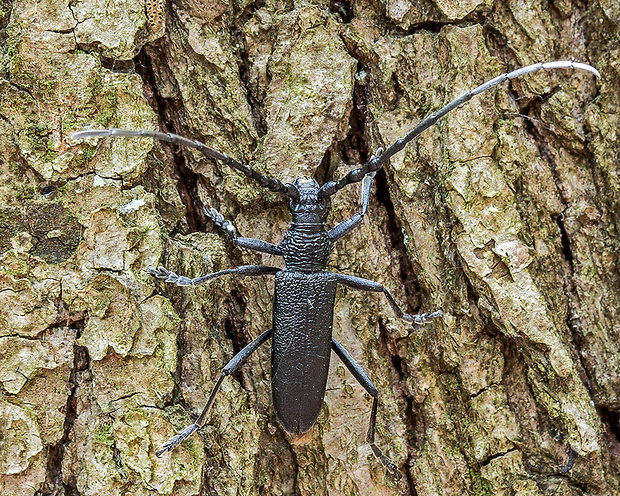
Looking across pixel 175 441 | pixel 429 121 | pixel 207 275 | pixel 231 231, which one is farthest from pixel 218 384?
pixel 429 121

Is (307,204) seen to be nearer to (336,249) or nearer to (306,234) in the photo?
(306,234)

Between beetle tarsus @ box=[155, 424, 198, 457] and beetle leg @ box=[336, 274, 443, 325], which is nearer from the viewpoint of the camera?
beetle tarsus @ box=[155, 424, 198, 457]

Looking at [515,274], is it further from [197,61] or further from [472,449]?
[197,61]

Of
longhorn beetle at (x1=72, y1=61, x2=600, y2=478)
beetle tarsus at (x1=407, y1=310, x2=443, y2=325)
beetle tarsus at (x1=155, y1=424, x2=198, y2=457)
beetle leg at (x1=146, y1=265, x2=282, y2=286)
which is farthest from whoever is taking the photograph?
beetle tarsus at (x1=407, y1=310, x2=443, y2=325)

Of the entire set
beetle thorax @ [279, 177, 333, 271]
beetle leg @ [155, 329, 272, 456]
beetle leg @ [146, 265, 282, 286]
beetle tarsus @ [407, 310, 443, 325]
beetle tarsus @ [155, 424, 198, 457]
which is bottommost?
beetle tarsus @ [155, 424, 198, 457]

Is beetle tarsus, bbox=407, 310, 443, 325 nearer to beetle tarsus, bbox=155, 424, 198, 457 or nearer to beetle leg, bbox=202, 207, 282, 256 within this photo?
beetle leg, bbox=202, 207, 282, 256

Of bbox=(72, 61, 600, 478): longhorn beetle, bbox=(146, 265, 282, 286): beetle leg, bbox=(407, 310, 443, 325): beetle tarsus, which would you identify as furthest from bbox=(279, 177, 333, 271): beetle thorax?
bbox=(407, 310, 443, 325): beetle tarsus

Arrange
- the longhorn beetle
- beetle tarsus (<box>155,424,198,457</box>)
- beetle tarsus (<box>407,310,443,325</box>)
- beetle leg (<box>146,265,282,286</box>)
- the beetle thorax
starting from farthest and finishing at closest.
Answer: the beetle thorax, beetle tarsus (<box>407,310,443,325</box>), the longhorn beetle, beetle leg (<box>146,265,282,286</box>), beetle tarsus (<box>155,424,198,457</box>)
